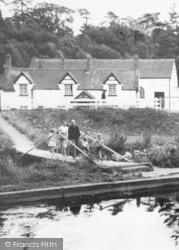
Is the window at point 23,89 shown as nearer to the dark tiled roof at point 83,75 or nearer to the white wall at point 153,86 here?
the dark tiled roof at point 83,75

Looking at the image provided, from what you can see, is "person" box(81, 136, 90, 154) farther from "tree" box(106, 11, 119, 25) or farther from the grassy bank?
"tree" box(106, 11, 119, 25)

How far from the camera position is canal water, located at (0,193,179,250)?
1295 centimetres

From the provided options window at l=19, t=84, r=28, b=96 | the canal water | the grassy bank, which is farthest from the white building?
the canal water

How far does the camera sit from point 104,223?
1475 cm

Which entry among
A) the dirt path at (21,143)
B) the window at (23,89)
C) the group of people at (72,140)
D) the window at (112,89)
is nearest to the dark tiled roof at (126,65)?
the window at (112,89)

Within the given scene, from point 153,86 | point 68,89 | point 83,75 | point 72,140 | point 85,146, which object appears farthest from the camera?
point 153,86

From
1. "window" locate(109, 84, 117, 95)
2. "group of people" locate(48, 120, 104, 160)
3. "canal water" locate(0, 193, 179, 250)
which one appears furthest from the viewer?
"window" locate(109, 84, 117, 95)

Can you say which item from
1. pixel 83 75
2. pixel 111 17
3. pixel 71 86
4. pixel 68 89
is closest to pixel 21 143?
pixel 68 89

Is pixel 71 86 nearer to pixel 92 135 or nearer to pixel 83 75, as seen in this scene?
pixel 83 75

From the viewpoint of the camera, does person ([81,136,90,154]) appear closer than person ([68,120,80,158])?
No

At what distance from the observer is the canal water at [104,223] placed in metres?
12.9

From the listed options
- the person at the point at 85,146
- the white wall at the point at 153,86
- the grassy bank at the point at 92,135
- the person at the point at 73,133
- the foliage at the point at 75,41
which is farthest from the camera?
the foliage at the point at 75,41

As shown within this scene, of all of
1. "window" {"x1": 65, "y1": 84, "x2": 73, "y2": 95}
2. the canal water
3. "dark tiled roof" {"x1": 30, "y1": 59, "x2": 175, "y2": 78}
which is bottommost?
the canal water

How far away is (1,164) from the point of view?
19.4m
